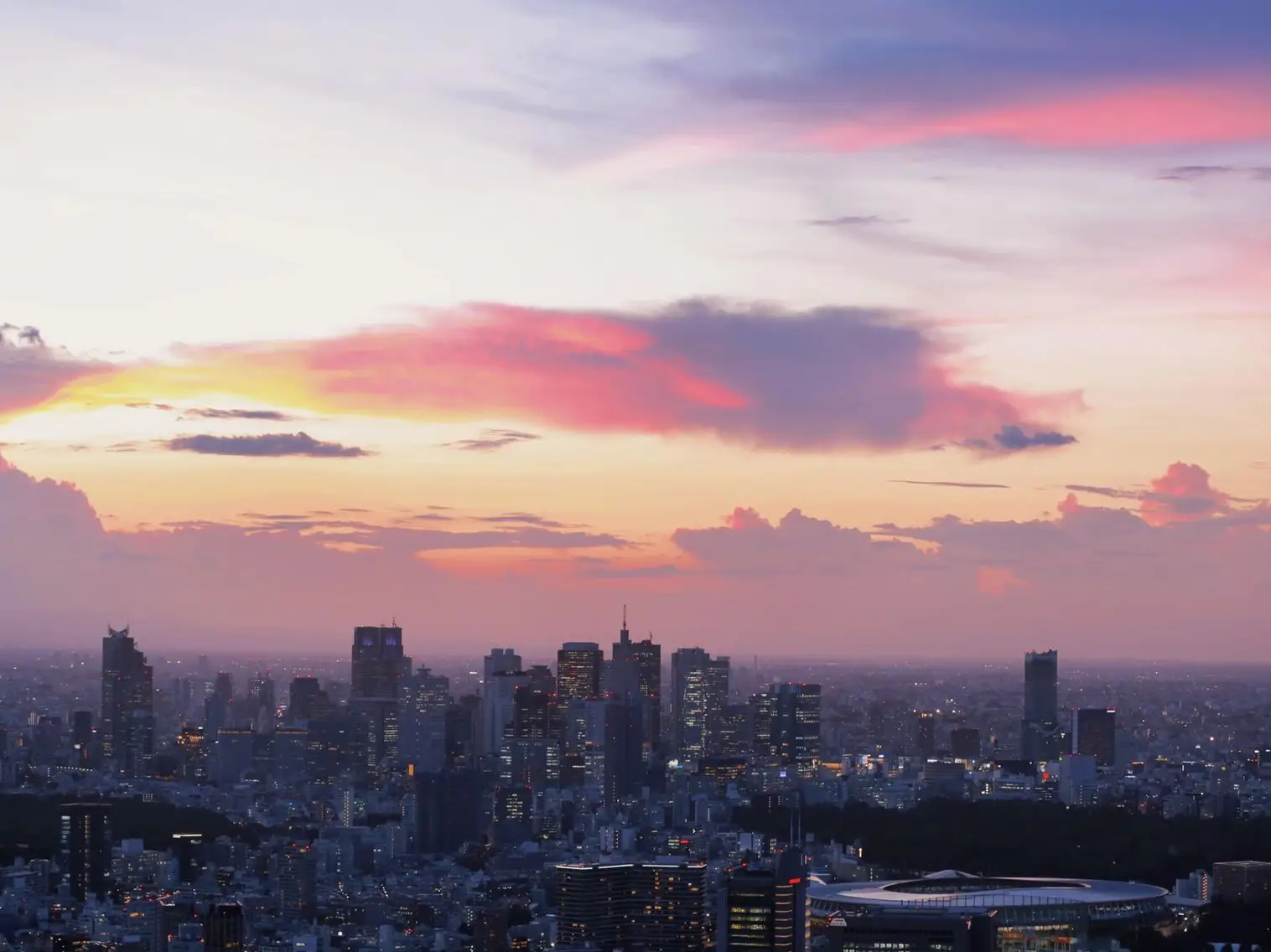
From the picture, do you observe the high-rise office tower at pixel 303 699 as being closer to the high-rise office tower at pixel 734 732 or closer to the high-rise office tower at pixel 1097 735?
the high-rise office tower at pixel 734 732

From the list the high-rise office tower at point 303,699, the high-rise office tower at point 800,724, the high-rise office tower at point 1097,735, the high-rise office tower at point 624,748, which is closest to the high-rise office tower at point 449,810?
the high-rise office tower at point 624,748

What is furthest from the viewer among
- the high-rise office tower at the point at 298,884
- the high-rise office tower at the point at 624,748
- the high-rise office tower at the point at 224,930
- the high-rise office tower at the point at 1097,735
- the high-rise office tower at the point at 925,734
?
the high-rise office tower at the point at 925,734

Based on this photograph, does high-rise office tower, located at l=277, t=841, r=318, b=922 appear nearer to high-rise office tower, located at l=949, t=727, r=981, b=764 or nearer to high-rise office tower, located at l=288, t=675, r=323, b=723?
high-rise office tower, located at l=288, t=675, r=323, b=723

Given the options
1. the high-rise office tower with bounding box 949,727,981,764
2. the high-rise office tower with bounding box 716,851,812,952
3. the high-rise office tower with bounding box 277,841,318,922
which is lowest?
the high-rise office tower with bounding box 277,841,318,922

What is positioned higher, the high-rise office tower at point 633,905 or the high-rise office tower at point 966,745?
the high-rise office tower at point 966,745

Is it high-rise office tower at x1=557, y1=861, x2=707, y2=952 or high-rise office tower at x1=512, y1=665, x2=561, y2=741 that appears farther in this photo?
high-rise office tower at x1=512, y1=665, x2=561, y2=741

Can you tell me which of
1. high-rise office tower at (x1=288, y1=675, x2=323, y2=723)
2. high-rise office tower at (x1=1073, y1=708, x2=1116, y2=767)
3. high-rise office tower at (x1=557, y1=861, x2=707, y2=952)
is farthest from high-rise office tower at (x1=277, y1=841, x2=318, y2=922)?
high-rise office tower at (x1=1073, y1=708, x2=1116, y2=767)

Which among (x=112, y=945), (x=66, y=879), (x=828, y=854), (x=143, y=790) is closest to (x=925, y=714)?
(x=143, y=790)
